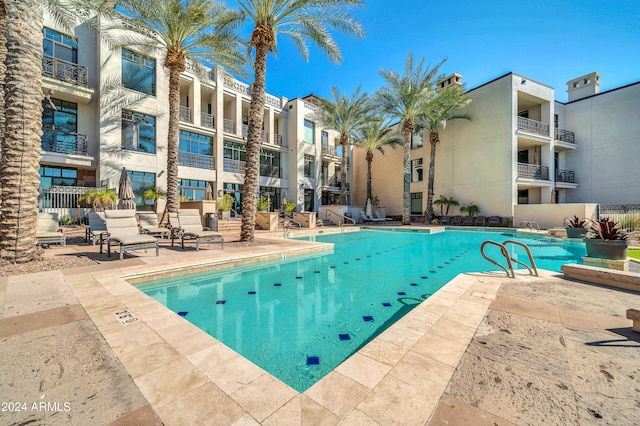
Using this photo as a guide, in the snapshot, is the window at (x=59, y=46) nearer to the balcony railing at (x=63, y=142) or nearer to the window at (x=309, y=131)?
the balcony railing at (x=63, y=142)

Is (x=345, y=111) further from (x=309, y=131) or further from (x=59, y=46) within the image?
(x=59, y=46)

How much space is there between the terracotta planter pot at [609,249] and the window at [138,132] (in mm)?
20213

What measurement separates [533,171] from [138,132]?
90.3 feet

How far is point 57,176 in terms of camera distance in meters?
14.2

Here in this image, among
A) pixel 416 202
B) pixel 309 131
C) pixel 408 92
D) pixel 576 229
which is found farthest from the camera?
pixel 416 202

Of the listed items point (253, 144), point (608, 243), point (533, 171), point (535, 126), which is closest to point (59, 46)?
point (253, 144)

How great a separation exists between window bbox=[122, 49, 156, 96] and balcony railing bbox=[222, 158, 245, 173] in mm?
6219

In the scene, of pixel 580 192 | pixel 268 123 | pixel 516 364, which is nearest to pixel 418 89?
pixel 268 123

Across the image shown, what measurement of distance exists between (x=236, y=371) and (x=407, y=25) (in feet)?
48.8

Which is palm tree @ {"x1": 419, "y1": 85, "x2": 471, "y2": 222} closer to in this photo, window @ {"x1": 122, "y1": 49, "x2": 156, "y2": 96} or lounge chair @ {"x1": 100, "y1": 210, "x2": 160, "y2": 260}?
window @ {"x1": 122, "y1": 49, "x2": 156, "y2": 96}

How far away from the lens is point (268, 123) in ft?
77.0

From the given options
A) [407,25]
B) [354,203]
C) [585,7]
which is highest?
[407,25]

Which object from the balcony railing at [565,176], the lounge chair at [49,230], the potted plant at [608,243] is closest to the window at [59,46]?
the lounge chair at [49,230]

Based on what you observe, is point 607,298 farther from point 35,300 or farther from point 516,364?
point 35,300
